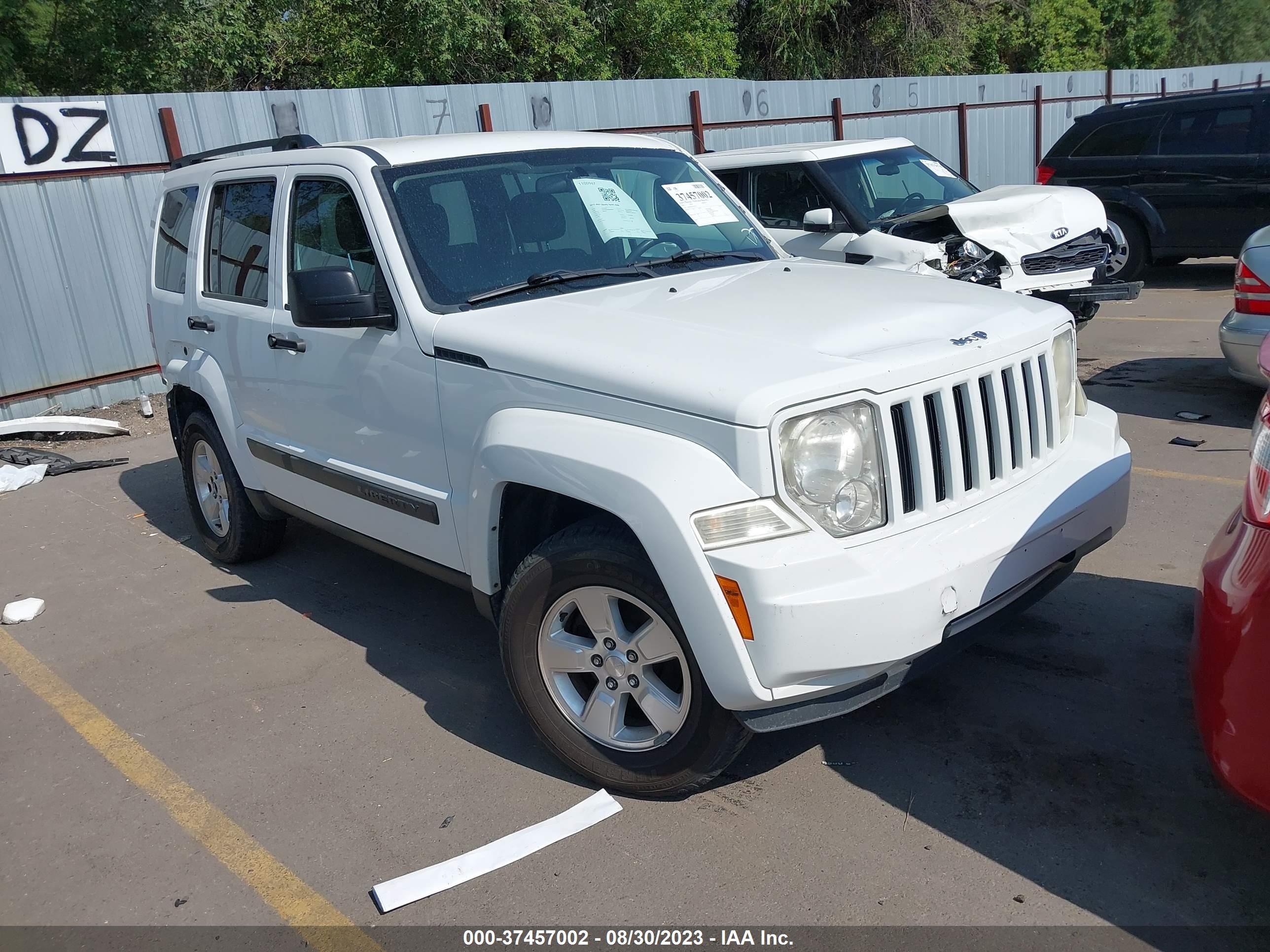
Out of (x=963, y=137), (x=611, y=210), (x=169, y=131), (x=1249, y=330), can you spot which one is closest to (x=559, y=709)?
(x=611, y=210)

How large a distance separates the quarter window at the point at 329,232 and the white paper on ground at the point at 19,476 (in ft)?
14.2

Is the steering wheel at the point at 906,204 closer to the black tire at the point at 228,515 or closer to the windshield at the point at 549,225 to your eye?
the windshield at the point at 549,225

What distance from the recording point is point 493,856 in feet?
10.4

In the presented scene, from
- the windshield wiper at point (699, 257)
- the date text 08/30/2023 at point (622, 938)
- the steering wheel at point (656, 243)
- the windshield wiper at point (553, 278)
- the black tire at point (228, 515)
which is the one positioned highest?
the steering wheel at point (656, 243)

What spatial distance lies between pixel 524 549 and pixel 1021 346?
170 cm

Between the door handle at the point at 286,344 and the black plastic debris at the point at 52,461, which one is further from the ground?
the door handle at the point at 286,344

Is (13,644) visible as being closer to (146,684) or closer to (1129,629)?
(146,684)

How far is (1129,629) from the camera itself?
4.16m

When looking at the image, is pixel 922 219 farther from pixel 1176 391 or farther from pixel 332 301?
pixel 332 301

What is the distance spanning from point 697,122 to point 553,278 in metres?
10.6

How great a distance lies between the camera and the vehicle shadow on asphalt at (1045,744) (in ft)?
9.40

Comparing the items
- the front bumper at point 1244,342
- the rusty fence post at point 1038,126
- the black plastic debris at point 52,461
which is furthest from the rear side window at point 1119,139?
the black plastic debris at point 52,461

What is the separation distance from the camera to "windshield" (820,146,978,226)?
27.8ft

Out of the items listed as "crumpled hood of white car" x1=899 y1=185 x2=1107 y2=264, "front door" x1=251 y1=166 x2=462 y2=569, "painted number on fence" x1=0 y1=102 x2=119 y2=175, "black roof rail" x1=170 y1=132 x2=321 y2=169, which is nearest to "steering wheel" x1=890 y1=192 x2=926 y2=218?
"crumpled hood of white car" x1=899 y1=185 x2=1107 y2=264
